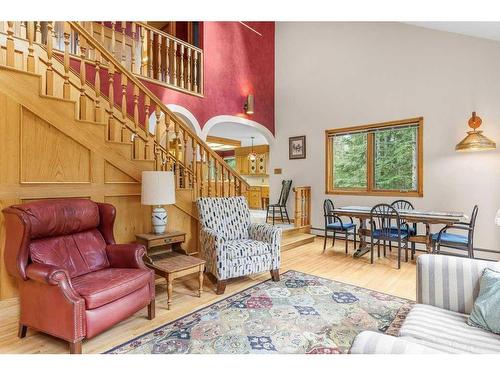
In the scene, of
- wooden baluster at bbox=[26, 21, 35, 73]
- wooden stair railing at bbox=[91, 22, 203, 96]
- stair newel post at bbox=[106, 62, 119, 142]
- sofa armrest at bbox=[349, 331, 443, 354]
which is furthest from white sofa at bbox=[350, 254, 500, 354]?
wooden stair railing at bbox=[91, 22, 203, 96]

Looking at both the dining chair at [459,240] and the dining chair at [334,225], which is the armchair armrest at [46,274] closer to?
the dining chair at [334,225]

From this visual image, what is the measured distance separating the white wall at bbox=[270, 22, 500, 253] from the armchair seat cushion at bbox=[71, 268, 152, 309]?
14.4 feet

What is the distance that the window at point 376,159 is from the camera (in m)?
4.88

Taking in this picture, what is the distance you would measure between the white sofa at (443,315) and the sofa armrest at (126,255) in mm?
1935

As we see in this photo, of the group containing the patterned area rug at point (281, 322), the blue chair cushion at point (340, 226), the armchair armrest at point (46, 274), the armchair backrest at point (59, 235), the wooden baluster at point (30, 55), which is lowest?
the patterned area rug at point (281, 322)

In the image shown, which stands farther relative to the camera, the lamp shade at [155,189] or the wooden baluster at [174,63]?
the wooden baluster at [174,63]

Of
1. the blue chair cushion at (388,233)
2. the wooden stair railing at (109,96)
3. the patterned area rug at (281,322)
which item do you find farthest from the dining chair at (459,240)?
the wooden stair railing at (109,96)

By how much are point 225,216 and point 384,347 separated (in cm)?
268

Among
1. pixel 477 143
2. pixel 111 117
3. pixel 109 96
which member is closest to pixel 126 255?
pixel 111 117

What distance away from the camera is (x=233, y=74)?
19.8 ft

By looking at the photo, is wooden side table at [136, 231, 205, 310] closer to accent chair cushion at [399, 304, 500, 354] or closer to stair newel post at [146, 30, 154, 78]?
accent chair cushion at [399, 304, 500, 354]
